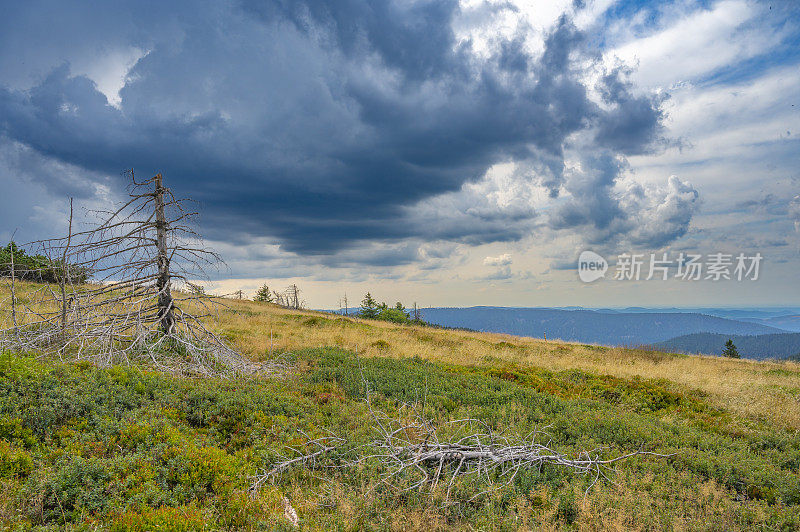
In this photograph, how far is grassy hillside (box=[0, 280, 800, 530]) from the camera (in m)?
→ 4.48

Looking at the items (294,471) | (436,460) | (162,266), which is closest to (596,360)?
(436,460)

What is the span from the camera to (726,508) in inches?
203

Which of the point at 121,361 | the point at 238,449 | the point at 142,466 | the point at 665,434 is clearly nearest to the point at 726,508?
the point at 665,434

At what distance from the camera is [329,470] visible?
589 cm

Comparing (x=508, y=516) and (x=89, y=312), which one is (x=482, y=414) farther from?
(x=89, y=312)

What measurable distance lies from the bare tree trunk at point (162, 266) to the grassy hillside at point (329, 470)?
3826mm

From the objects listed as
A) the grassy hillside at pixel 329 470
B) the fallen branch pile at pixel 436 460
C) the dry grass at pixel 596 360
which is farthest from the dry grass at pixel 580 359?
the fallen branch pile at pixel 436 460

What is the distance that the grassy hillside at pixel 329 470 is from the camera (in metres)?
4.48

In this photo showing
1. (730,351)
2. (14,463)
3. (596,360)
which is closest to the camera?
(14,463)

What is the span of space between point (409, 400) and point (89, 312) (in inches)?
405

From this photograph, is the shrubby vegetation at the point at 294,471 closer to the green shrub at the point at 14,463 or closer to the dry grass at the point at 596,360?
the green shrub at the point at 14,463

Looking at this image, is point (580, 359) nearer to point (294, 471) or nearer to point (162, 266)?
point (294, 471)

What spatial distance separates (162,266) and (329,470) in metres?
9.70

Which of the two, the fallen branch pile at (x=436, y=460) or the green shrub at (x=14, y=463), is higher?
the green shrub at (x=14, y=463)
